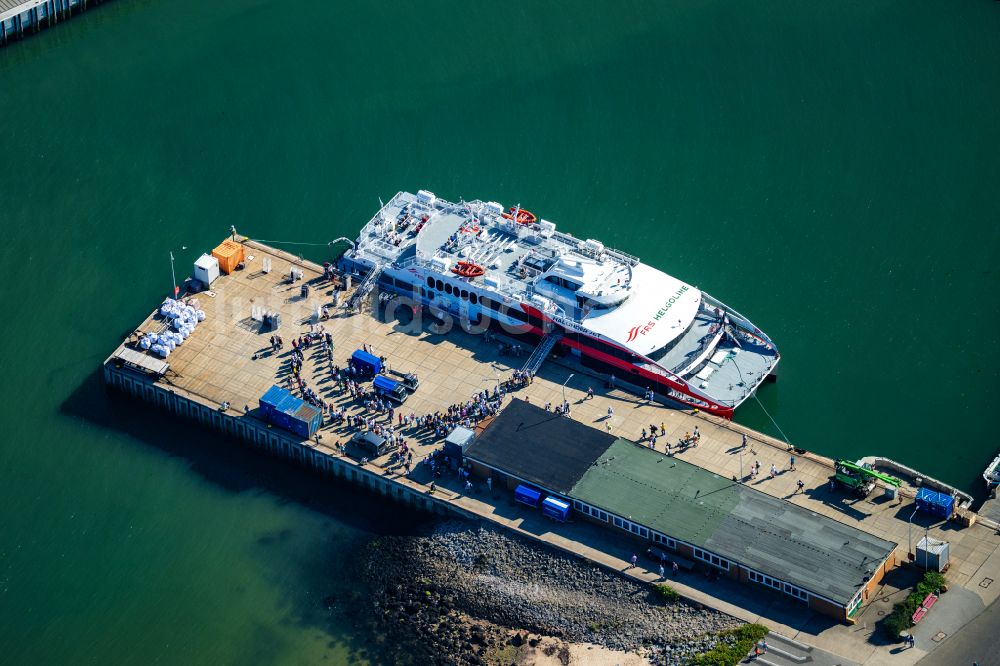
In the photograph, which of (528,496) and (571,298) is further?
(571,298)

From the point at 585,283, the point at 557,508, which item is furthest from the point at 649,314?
the point at 557,508

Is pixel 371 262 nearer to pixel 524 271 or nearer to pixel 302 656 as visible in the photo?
pixel 524 271

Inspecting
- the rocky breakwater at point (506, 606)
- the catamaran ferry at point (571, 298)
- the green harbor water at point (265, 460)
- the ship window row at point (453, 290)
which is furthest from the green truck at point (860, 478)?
the ship window row at point (453, 290)

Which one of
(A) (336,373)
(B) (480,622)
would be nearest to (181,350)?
(A) (336,373)

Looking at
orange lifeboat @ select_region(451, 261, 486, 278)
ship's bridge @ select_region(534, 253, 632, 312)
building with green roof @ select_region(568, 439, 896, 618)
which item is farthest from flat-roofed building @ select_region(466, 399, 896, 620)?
orange lifeboat @ select_region(451, 261, 486, 278)

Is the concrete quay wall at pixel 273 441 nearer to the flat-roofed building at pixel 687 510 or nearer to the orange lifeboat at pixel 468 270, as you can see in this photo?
the flat-roofed building at pixel 687 510

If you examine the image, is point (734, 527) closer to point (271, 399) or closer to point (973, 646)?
point (973, 646)
